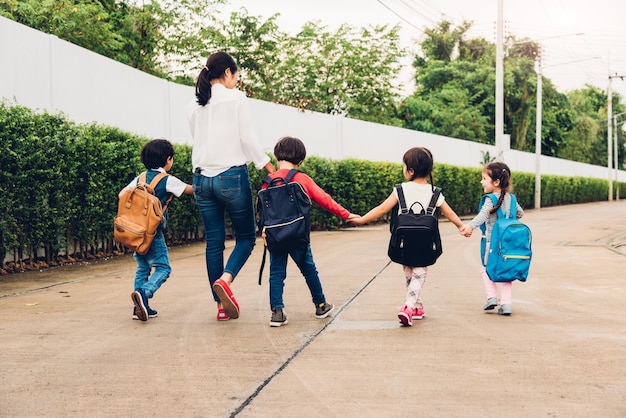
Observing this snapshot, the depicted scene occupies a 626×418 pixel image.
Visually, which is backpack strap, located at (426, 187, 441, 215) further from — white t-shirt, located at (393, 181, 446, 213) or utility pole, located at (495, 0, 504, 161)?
utility pole, located at (495, 0, 504, 161)

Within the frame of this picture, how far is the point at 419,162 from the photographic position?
225 inches

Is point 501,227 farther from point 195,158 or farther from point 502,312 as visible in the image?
point 195,158

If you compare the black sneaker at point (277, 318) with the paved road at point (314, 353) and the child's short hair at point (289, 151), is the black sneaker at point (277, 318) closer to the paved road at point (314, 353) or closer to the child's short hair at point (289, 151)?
the paved road at point (314, 353)

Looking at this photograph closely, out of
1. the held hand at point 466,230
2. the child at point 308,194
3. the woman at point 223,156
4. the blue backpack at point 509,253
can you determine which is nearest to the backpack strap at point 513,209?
the blue backpack at point 509,253

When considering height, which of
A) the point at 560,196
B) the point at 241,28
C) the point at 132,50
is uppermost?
the point at 241,28

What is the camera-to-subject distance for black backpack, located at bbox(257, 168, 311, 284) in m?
5.43

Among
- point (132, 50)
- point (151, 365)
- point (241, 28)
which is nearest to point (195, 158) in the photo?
point (151, 365)

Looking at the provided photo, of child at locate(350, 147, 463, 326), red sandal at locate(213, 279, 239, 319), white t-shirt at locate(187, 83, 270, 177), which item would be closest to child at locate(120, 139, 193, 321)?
white t-shirt at locate(187, 83, 270, 177)

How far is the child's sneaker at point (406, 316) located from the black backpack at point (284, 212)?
86cm

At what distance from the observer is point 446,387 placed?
3953 millimetres

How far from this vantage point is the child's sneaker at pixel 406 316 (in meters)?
5.52

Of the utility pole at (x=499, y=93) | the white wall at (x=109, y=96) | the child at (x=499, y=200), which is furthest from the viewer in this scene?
the utility pole at (x=499, y=93)

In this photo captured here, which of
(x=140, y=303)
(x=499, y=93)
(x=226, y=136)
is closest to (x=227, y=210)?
(x=226, y=136)

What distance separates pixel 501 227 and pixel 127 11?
1710 cm
